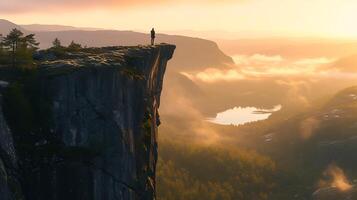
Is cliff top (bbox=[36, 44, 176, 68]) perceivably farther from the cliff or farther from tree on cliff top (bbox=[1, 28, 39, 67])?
tree on cliff top (bbox=[1, 28, 39, 67])

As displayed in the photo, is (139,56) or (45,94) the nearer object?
(45,94)

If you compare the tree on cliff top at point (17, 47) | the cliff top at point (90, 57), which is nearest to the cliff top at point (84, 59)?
the cliff top at point (90, 57)

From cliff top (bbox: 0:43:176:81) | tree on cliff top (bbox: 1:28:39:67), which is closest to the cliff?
cliff top (bbox: 0:43:176:81)

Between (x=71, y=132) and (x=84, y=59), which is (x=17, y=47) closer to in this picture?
(x=84, y=59)

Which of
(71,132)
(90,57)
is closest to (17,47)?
(90,57)

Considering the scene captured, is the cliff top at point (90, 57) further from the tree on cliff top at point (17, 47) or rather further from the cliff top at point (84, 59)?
the tree on cliff top at point (17, 47)

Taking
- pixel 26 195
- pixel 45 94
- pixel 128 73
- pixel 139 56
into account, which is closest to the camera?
pixel 26 195

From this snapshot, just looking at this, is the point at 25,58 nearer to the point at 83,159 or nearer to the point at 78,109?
the point at 78,109

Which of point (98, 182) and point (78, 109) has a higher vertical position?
point (78, 109)

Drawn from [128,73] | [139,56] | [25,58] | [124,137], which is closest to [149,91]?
[139,56]
